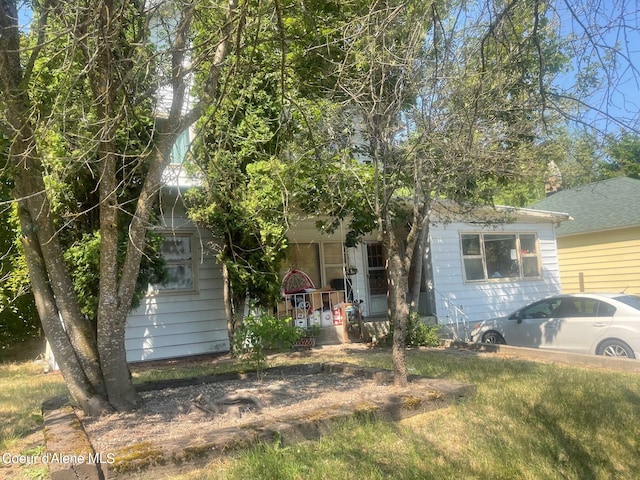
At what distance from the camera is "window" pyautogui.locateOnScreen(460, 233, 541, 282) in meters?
14.7

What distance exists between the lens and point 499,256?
50.2 feet

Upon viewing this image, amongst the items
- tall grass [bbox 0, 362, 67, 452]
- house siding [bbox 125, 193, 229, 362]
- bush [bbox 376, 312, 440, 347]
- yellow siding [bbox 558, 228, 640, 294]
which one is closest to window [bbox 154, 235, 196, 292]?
house siding [bbox 125, 193, 229, 362]

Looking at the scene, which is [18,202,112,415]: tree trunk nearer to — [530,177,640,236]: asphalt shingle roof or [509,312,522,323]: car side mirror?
[509,312,522,323]: car side mirror

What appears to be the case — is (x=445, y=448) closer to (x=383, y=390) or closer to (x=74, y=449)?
(x=383, y=390)

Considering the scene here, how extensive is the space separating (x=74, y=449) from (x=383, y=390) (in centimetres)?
328

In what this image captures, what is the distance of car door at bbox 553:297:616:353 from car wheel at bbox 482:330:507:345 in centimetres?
160

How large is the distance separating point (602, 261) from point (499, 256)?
5712 mm

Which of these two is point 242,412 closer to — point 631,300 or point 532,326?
point 532,326

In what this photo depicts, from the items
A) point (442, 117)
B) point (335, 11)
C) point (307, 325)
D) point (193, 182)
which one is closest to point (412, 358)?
point (307, 325)

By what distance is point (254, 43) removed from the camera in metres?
4.53

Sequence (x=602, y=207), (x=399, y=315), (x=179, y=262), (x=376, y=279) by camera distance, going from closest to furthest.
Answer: (x=399, y=315)
(x=179, y=262)
(x=376, y=279)
(x=602, y=207)

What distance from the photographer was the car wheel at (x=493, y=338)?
10.9m

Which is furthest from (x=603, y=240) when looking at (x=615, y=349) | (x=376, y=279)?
(x=615, y=349)

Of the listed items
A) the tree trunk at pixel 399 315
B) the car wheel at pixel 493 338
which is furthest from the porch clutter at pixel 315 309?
the tree trunk at pixel 399 315
